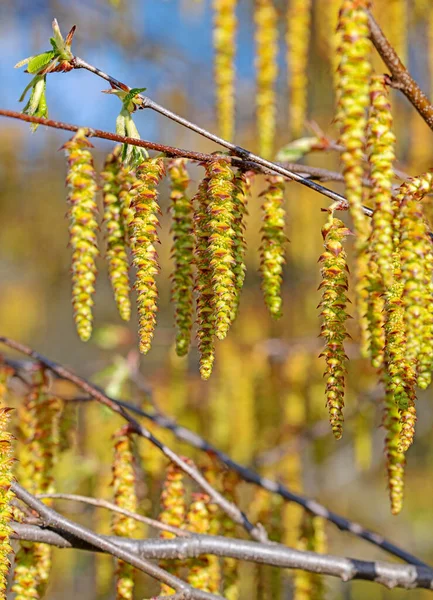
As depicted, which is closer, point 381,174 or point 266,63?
point 381,174

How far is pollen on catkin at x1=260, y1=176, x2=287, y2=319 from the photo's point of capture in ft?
3.27

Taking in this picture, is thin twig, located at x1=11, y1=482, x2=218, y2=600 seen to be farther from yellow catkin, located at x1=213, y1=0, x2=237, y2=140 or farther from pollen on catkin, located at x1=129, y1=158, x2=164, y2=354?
yellow catkin, located at x1=213, y1=0, x2=237, y2=140

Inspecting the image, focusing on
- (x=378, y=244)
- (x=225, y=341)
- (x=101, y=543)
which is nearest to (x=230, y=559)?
(x=101, y=543)

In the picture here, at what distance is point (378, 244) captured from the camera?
0.74 m

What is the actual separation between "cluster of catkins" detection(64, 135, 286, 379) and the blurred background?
15 centimetres

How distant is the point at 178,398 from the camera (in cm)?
268

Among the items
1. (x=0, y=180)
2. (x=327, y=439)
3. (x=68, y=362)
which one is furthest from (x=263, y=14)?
(x=68, y=362)

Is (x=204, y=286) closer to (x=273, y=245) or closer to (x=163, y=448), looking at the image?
(x=273, y=245)

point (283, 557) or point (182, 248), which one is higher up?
point (182, 248)

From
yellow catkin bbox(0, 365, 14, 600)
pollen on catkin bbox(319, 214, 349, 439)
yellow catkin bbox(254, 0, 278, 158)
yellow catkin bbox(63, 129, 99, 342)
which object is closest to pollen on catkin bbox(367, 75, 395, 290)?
pollen on catkin bbox(319, 214, 349, 439)

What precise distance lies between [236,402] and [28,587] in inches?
64.7

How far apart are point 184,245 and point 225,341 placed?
2248 millimetres

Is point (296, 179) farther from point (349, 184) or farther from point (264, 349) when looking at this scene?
point (264, 349)

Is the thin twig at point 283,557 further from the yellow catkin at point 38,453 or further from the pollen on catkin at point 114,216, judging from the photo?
the pollen on catkin at point 114,216
